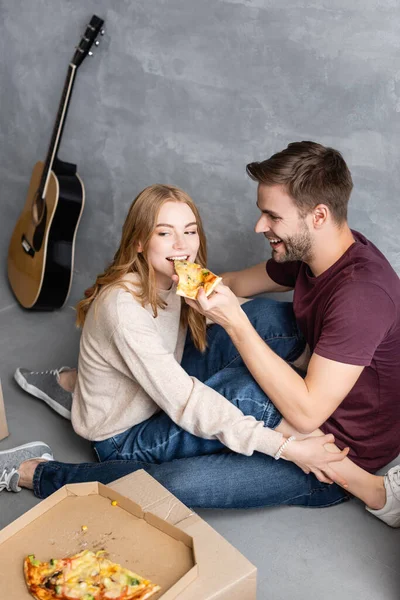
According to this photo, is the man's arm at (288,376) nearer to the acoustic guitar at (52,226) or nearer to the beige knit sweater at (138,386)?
the beige knit sweater at (138,386)

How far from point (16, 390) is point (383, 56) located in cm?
190

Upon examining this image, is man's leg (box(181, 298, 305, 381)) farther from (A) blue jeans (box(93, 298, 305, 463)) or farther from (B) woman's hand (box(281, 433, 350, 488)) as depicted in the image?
(B) woman's hand (box(281, 433, 350, 488))

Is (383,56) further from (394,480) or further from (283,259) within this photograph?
(394,480)

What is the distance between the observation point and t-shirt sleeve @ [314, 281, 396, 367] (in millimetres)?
2113

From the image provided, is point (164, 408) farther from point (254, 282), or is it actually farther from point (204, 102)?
point (204, 102)

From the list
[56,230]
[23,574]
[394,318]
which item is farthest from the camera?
[56,230]

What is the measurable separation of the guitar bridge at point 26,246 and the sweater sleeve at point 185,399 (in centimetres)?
148

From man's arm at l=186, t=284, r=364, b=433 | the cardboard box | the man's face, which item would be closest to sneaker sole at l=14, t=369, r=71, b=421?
the cardboard box

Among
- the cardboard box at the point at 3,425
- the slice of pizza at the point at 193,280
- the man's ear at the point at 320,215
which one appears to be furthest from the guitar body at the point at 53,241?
the man's ear at the point at 320,215

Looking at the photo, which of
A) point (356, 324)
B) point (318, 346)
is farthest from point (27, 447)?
point (356, 324)

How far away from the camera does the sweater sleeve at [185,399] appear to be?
2.19m

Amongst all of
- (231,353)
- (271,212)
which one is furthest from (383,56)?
(231,353)

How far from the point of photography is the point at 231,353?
8.55 ft

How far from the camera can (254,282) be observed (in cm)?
284
